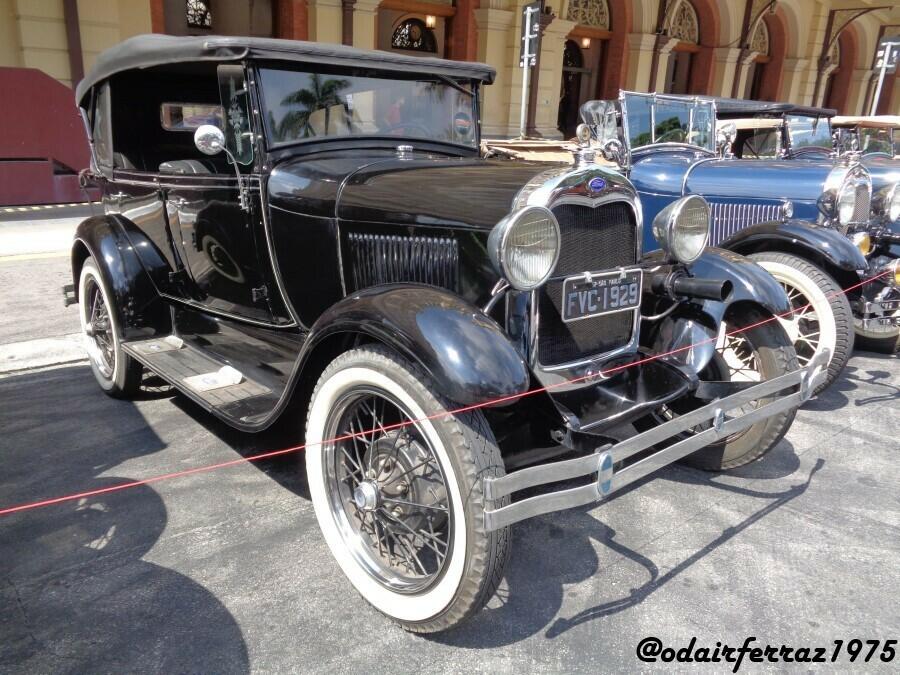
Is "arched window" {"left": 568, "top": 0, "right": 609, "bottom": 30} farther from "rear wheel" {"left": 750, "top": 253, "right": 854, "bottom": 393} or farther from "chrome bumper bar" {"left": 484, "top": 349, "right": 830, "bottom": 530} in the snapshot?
"chrome bumper bar" {"left": 484, "top": 349, "right": 830, "bottom": 530}

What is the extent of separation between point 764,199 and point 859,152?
3.73 feet

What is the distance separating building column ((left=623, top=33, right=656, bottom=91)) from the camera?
50.6 feet

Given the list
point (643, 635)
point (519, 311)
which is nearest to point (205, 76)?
point (519, 311)

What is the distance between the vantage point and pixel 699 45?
18.0m

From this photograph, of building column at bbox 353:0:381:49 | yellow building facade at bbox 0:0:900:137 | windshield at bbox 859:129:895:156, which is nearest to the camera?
windshield at bbox 859:129:895:156

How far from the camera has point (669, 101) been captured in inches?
234

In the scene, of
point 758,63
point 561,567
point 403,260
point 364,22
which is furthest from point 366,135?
point 758,63

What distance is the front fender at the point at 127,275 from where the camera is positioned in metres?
3.49

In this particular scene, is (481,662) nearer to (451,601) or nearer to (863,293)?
(451,601)

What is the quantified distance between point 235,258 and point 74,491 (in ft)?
3.97

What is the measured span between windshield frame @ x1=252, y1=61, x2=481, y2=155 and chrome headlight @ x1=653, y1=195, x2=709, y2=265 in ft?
3.89

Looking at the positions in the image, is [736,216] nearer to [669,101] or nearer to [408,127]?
[669,101]

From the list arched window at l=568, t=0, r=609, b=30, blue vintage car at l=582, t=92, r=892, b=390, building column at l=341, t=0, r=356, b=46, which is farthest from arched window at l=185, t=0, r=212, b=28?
blue vintage car at l=582, t=92, r=892, b=390

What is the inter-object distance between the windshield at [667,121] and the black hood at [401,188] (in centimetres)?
335
